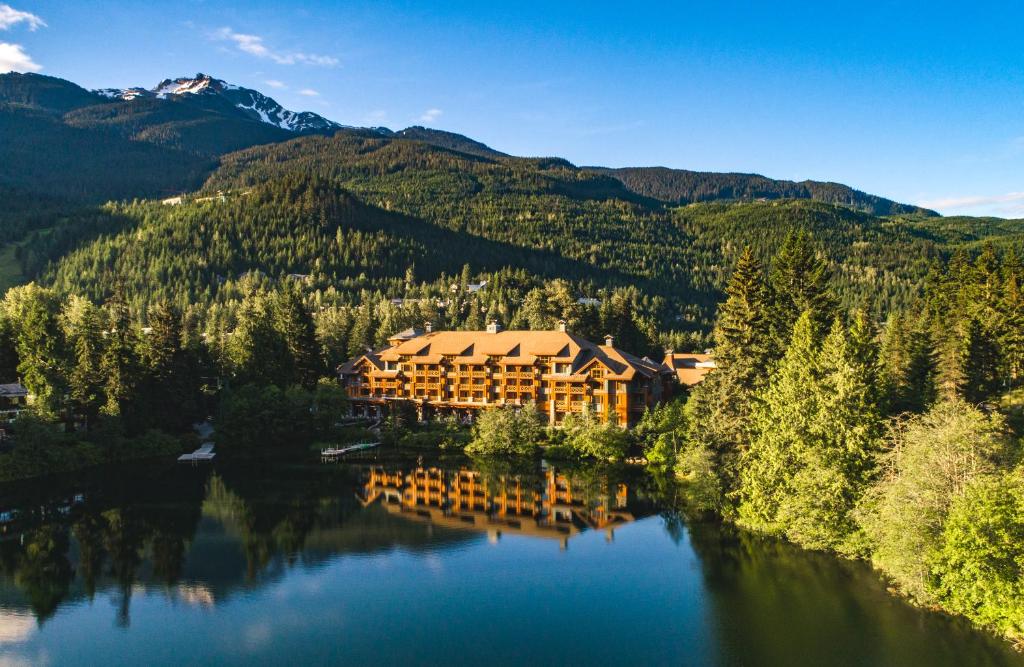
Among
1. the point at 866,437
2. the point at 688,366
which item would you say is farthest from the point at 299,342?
the point at 866,437

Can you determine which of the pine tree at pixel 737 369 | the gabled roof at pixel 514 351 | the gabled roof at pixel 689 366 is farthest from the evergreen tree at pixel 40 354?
the gabled roof at pixel 689 366

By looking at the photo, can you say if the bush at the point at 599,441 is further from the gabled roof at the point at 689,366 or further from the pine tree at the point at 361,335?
the pine tree at the point at 361,335

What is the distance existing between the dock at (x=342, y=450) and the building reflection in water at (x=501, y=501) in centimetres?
715

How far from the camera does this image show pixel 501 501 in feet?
159

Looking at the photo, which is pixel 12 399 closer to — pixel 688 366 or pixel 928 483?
pixel 688 366

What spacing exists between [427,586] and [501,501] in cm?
1524

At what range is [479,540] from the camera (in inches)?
1597

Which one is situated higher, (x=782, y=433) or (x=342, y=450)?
(x=782, y=433)

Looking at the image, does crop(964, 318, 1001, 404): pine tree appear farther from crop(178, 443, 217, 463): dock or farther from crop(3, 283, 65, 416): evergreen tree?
crop(3, 283, 65, 416): evergreen tree

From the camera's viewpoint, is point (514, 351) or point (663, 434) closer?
point (663, 434)

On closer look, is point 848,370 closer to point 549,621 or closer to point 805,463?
point 805,463

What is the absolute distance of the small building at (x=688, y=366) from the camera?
76.5 meters

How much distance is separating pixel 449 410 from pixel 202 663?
1967 inches

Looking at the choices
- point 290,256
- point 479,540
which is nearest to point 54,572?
point 479,540
